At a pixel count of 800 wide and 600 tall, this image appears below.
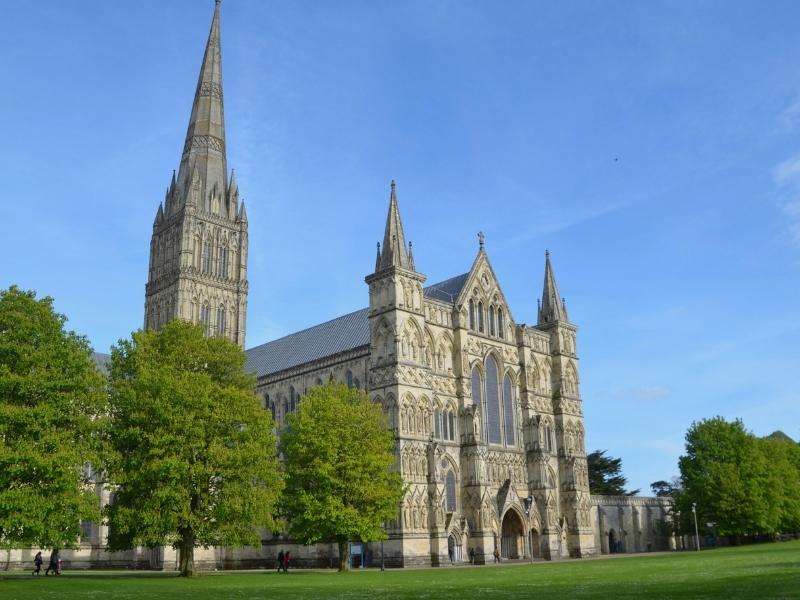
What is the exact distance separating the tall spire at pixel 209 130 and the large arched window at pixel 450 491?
53008 mm

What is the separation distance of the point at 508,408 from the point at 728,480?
79.9 ft

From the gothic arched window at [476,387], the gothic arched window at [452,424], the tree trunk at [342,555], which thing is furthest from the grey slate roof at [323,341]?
the tree trunk at [342,555]

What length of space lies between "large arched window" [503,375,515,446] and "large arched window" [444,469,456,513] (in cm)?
823

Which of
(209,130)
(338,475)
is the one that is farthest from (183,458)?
(209,130)

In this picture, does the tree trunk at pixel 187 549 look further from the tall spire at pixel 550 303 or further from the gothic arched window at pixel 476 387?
the tall spire at pixel 550 303

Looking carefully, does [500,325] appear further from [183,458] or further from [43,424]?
[43,424]

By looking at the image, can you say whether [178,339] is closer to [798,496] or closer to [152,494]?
[152,494]

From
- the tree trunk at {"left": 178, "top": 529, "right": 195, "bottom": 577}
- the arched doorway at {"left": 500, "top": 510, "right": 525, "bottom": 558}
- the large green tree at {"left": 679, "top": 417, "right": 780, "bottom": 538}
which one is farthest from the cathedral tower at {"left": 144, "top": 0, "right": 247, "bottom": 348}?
the large green tree at {"left": 679, "top": 417, "right": 780, "bottom": 538}

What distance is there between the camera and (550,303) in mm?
74938

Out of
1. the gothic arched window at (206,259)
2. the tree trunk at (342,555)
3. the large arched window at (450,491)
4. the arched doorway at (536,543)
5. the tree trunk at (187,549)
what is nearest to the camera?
the tree trunk at (187,549)

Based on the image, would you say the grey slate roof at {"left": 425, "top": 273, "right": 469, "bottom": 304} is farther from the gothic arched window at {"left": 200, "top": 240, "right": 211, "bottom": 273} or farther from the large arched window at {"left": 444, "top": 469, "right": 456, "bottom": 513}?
the gothic arched window at {"left": 200, "top": 240, "right": 211, "bottom": 273}

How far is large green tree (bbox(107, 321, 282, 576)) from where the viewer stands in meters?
39.9

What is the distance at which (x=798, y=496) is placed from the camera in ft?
265

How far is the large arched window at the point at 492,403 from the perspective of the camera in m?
65.1
